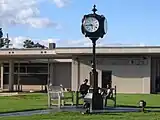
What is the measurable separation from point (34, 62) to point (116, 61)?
13.2m

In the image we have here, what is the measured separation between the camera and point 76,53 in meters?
49.5

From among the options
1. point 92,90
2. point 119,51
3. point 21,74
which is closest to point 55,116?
point 92,90

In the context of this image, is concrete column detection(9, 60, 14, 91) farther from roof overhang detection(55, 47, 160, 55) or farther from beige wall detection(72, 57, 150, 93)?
beige wall detection(72, 57, 150, 93)

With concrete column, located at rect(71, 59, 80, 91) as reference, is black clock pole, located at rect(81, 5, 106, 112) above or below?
above

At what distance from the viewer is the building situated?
158 ft

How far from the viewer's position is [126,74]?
4894cm

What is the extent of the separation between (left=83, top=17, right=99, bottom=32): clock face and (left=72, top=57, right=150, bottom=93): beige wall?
28.4 meters

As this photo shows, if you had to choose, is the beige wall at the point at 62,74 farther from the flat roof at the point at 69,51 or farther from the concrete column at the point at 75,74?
the concrete column at the point at 75,74

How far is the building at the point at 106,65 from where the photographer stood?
158 feet

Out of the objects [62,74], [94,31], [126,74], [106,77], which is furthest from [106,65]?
[94,31]

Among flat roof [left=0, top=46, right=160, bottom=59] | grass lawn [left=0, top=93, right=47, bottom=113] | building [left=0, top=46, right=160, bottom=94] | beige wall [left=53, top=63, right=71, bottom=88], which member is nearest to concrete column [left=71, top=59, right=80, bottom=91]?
building [left=0, top=46, right=160, bottom=94]

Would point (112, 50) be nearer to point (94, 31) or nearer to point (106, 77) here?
point (106, 77)

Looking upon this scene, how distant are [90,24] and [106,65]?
96.3 feet

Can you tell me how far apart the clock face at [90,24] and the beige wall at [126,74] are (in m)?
28.4
